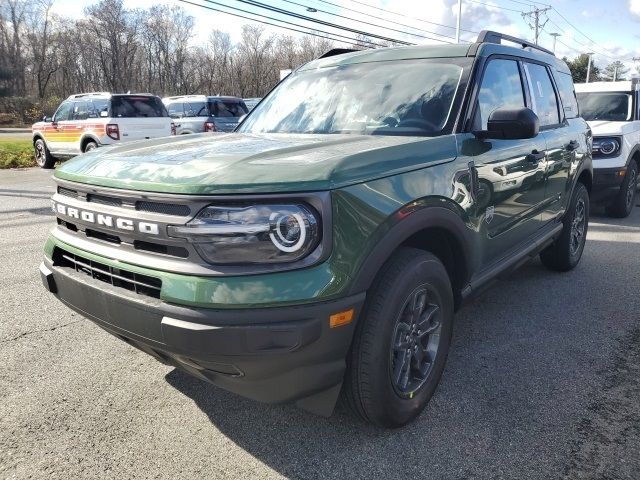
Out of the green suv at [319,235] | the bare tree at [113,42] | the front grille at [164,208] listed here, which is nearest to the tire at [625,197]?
the green suv at [319,235]

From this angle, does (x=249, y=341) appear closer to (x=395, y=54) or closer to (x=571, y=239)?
(x=395, y=54)

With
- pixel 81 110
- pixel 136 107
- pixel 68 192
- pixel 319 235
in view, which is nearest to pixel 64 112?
pixel 81 110

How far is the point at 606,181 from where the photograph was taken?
7.78 meters

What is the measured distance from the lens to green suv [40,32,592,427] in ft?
6.41

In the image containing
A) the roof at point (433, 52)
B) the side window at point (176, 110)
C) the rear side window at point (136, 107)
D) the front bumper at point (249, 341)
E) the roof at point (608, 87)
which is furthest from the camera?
the side window at point (176, 110)

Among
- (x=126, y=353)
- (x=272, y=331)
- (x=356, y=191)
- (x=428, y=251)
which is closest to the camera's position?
(x=272, y=331)

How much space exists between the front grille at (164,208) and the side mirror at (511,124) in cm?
181

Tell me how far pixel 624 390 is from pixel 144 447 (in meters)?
2.62

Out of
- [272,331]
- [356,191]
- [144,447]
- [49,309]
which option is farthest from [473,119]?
[49,309]

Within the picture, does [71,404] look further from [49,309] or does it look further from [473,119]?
[473,119]

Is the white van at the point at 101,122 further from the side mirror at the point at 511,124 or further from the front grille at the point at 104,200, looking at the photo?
the side mirror at the point at 511,124

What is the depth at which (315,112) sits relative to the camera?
3.42 meters

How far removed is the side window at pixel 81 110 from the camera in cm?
1346

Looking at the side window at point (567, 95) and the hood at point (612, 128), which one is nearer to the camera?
the side window at point (567, 95)
